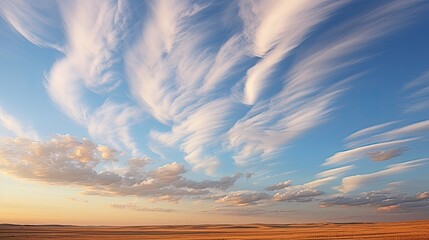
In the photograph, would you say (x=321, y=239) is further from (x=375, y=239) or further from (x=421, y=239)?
(x=421, y=239)

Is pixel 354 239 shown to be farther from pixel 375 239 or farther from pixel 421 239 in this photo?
pixel 421 239

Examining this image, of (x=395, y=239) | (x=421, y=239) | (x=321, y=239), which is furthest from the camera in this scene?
(x=321, y=239)

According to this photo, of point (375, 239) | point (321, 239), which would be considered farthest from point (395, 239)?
point (321, 239)

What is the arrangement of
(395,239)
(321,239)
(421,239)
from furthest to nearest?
(321,239)
(395,239)
(421,239)

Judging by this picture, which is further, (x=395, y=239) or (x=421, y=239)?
(x=395, y=239)

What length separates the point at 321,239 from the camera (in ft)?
209

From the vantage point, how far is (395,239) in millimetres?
58906

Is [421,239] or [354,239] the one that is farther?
[354,239]

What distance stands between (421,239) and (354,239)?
428 inches

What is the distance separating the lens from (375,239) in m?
60.8

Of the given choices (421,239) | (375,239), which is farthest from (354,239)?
(421,239)

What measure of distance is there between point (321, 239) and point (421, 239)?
16.6 metres

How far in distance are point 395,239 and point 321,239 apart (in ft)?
41.2

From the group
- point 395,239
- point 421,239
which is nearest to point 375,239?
point 395,239
